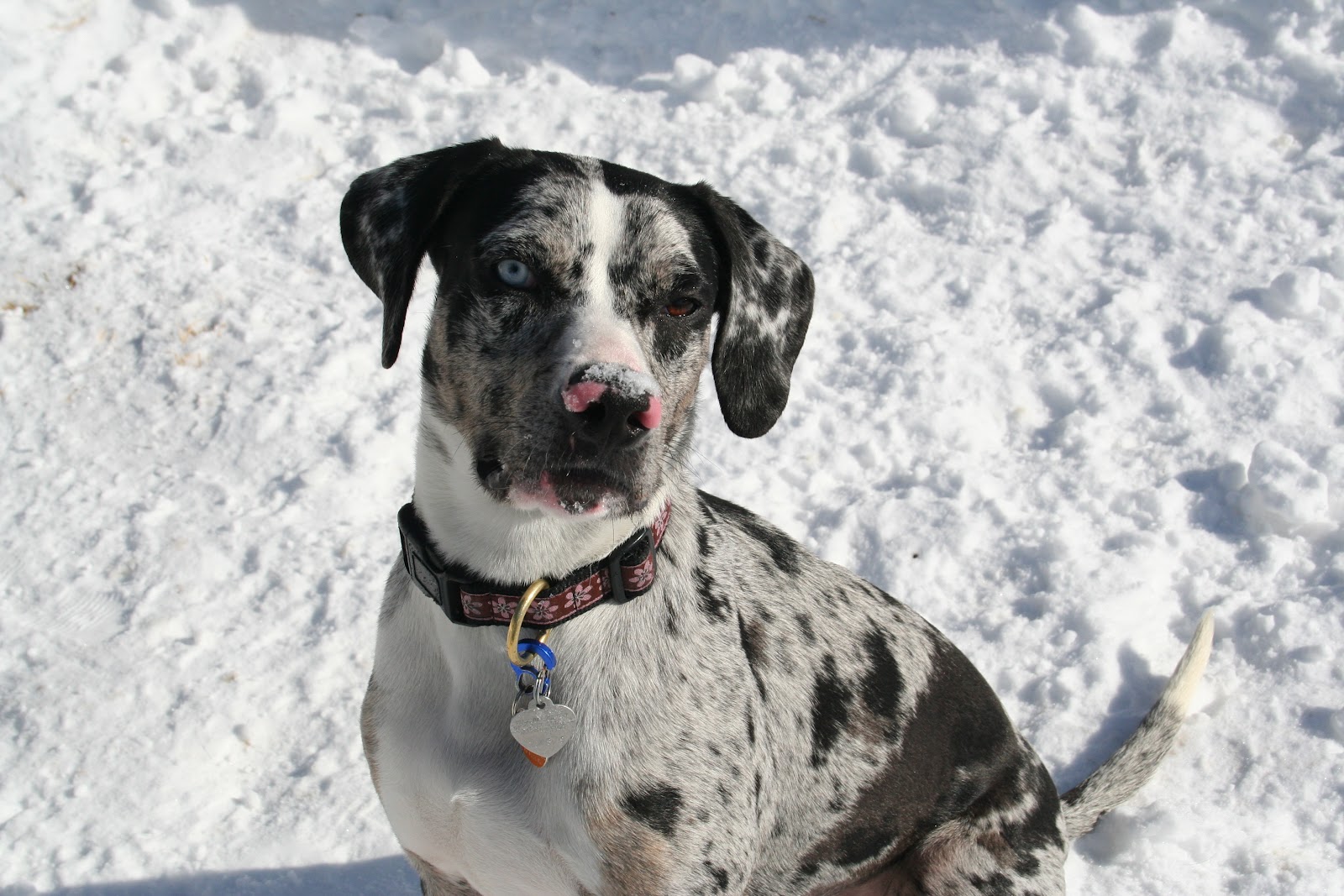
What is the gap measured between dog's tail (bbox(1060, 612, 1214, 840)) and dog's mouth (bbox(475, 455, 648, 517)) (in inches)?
97.1

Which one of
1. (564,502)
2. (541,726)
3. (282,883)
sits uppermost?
(564,502)

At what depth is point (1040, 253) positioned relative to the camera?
6480 mm

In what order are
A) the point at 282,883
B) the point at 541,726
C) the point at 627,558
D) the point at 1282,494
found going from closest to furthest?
1. the point at 541,726
2. the point at 627,558
3. the point at 282,883
4. the point at 1282,494

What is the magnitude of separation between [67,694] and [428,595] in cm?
228

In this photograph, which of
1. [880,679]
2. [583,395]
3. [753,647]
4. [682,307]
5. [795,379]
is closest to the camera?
[583,395]

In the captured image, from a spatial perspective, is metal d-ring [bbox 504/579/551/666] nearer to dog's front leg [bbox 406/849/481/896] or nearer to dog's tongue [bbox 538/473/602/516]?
dog's tongue [bbox 538/473/602/516]

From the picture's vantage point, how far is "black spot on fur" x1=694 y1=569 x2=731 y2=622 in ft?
Answer: 10.2

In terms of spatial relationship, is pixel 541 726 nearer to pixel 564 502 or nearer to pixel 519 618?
pixel 519 618

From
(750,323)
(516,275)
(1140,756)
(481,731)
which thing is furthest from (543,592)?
(1140,756)

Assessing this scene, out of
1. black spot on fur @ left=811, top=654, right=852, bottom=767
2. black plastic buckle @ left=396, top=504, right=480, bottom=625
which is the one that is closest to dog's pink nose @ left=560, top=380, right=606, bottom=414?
black plastic buckle @ left=396, top=504, right=480, bottom=625

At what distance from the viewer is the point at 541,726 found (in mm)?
2752

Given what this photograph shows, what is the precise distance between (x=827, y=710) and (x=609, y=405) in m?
1.41

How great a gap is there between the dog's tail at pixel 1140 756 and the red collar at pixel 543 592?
2231 mm

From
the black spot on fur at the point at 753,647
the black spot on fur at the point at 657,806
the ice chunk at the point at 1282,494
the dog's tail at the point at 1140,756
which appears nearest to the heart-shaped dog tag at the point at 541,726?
the black spot on fur at the point at 657,806
